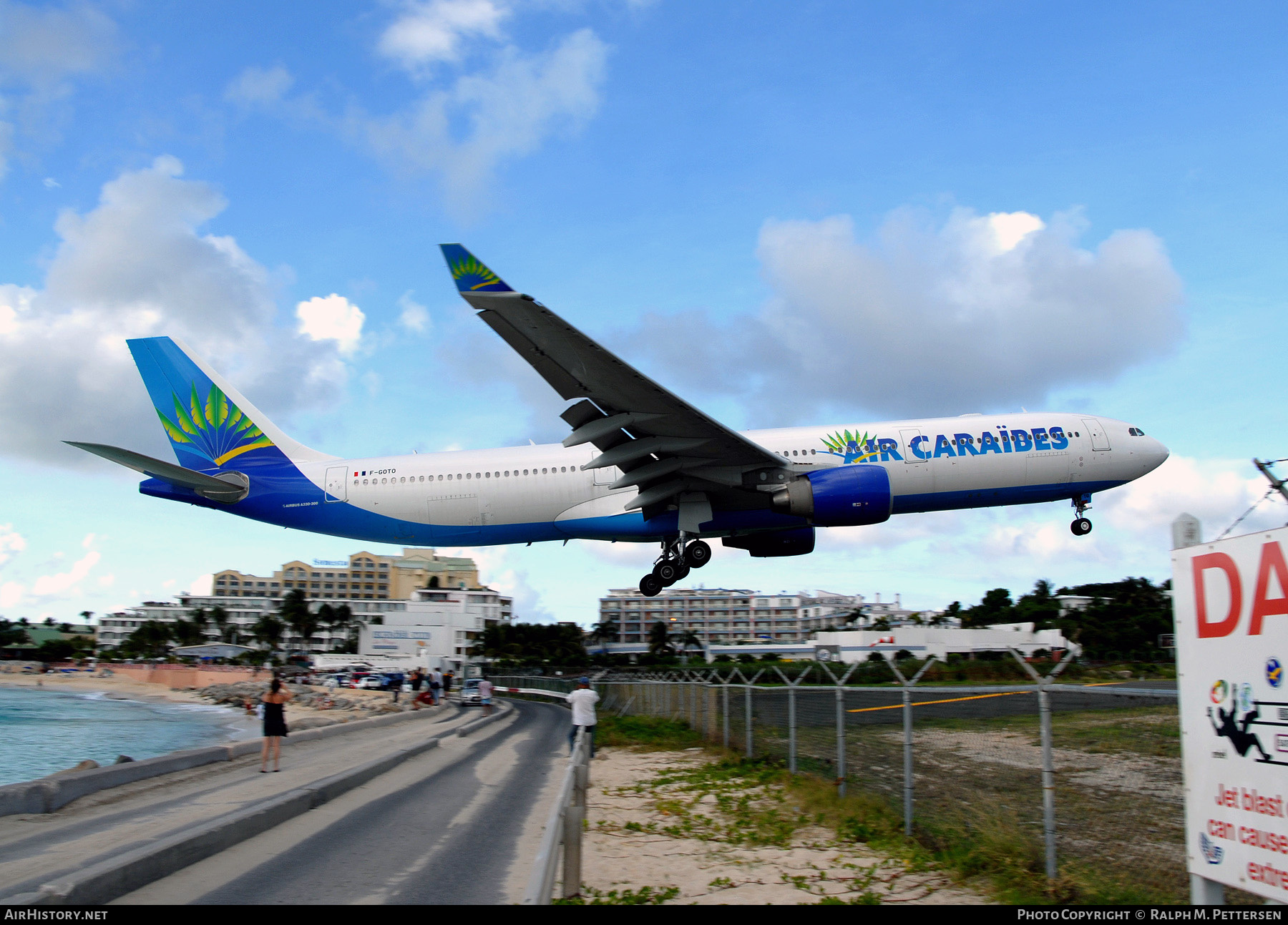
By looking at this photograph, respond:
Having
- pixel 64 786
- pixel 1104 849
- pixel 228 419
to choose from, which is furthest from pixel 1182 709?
pixel 228 419

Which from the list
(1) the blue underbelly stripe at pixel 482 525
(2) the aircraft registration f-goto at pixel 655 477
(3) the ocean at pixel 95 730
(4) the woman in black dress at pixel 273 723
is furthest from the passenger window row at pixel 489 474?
(3) the ocean at pixel 95 730

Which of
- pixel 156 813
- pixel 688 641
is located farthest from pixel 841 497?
pixel 688 641

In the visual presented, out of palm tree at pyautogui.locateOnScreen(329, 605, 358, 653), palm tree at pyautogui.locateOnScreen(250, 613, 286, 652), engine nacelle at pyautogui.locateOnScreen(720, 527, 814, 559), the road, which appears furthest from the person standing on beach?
palm tree at pyautogui.locateOnScreen(250, 613, 286, 652)

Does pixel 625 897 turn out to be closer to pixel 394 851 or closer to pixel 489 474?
pixel 394 851

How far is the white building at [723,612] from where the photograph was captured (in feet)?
596

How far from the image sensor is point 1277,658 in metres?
4.58

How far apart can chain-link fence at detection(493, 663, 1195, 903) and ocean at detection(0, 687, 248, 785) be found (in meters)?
20.5

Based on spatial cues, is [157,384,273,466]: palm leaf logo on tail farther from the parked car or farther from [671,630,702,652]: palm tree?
[671,630,702,652]: palm tree

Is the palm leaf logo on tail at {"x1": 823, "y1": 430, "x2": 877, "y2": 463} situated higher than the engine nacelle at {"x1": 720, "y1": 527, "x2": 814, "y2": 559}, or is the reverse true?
the palm leaf logo on tail at {"x1": 823, "y1": 430, "x2": 877, "y2": 463}

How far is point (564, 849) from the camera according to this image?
786cm

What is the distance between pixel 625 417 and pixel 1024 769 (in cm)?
1073

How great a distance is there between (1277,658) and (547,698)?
2311 inches

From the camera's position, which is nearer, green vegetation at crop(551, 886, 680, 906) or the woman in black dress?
green vegetation at crop(551, 886, 680, 906)

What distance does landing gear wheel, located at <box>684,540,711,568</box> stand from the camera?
23953mm
